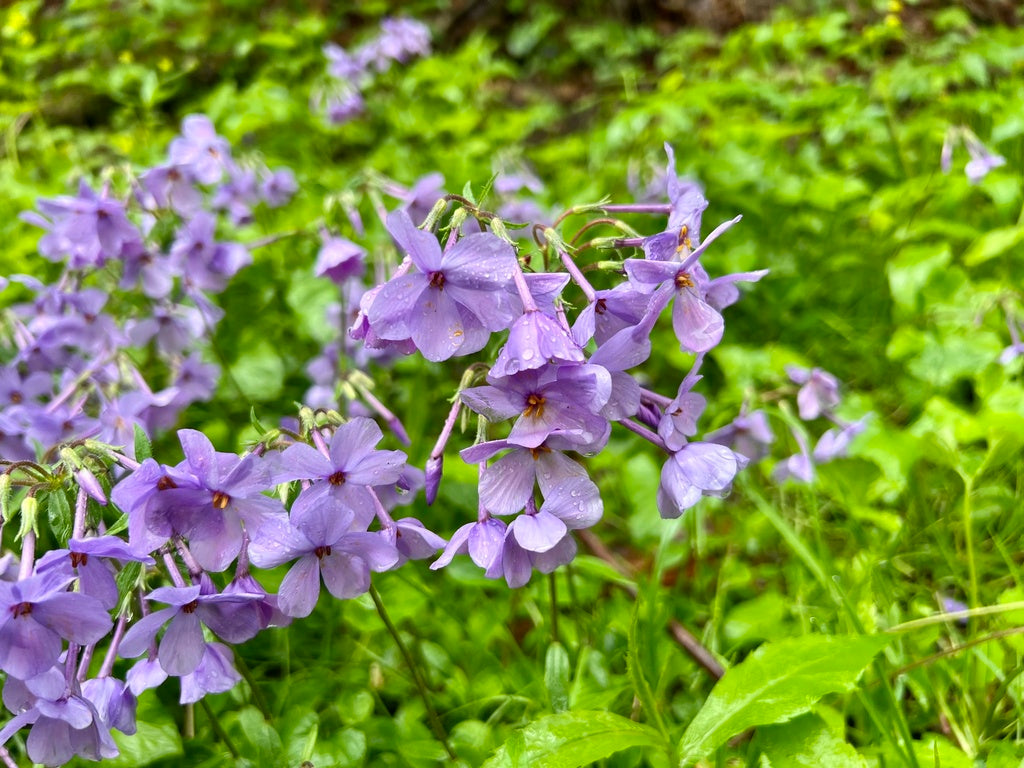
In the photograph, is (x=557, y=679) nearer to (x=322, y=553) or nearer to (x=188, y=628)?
(x=322, y=553)

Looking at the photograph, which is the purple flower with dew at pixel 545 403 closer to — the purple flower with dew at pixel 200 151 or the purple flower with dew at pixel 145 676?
the purple flower with dew at pixel 145 676

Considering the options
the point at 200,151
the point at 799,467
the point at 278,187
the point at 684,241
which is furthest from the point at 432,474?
the point at 278,187

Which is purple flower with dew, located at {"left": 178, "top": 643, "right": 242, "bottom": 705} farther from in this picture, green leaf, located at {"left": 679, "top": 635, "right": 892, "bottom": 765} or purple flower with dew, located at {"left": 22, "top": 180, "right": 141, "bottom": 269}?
purple flower with dew, located at {"left": 22, "top": 180, "right": 141, "bottom": 269}

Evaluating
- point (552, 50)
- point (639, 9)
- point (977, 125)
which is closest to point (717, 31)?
point (639, 9)

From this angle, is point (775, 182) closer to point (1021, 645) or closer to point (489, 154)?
point (489, 154)

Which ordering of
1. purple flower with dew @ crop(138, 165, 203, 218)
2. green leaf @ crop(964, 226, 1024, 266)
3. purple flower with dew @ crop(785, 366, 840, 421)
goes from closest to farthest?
purple flower with dew @ crop(785, 366, 840, 421) < purple flower with dew @ crop(138, 165, 203, 218) < green leaf @ crop(964, 226, 1024, 266)

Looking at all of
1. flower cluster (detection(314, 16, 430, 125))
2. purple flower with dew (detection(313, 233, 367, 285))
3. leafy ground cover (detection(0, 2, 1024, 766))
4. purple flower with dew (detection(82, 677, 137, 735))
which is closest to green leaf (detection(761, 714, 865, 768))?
leafy ground cover (detection(0, 2, 1024, 766))

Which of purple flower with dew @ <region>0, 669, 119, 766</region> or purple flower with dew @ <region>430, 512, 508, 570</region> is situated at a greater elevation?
purple flower with dew @ <region>430, 512, 508, 570</region>
